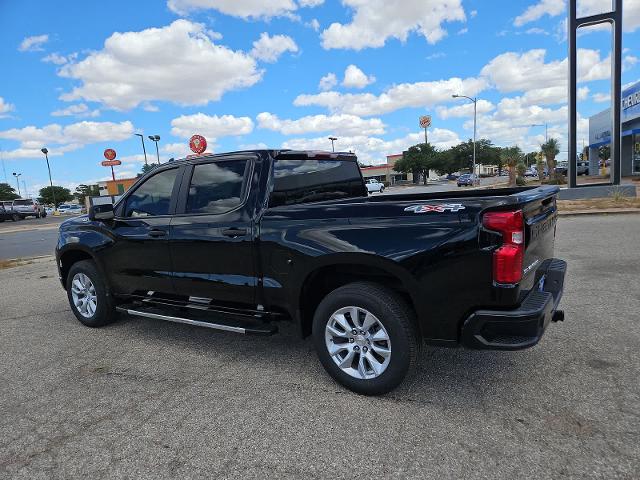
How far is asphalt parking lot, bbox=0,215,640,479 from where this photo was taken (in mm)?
2633

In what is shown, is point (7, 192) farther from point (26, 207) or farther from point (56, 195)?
point (26, 207)

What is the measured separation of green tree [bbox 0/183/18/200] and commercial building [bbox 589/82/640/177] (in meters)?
106

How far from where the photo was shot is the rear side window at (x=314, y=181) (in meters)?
4.03

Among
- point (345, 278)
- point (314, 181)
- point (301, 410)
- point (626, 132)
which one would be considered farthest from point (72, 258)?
point (626, 132)

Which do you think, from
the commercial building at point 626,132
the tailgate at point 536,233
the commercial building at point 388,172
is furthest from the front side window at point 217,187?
the commercial building at point 388,172

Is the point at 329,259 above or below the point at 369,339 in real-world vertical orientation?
above

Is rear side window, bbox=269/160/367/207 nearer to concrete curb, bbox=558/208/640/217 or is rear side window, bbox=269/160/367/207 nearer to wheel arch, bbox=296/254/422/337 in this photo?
wheel arch, bbox=296/254/422/337

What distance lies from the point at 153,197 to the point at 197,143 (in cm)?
1377

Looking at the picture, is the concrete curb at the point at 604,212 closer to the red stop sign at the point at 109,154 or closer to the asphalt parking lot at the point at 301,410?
the asphalt parking lot at the point at 301,410

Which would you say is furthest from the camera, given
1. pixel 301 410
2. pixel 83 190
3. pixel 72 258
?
pixel 83 190

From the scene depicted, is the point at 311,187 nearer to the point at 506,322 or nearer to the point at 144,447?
the point at 506,322

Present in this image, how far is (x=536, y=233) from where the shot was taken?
3.32 meters

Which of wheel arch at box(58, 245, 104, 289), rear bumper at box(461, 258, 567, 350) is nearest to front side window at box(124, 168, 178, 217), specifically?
wheel arch at box(58, 245, 104, 289)

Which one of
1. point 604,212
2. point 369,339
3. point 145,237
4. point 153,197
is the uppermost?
point 153,197
